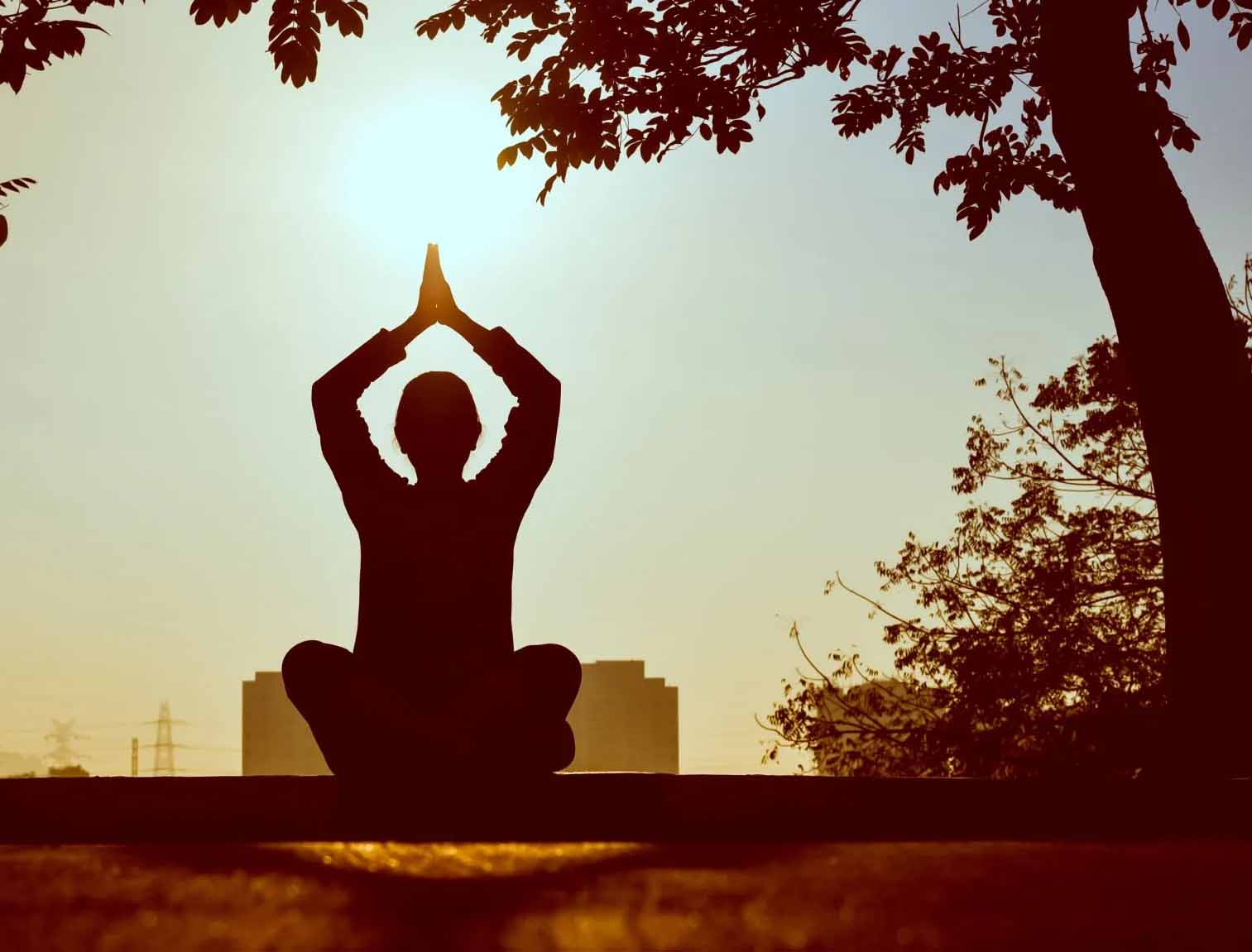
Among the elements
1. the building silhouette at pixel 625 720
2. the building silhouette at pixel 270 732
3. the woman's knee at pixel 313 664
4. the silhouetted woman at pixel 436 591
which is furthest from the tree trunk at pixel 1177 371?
the building silhouette at pixel 625 720

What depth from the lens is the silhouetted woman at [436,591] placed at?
3898mm

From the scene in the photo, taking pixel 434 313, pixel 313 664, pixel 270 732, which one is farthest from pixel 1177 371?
pixel 270 732

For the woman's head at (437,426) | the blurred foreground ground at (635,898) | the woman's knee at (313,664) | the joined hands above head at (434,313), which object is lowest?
the blurred foreground ground at (635,898)

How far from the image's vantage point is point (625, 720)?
428ft

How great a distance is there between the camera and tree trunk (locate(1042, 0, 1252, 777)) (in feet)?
21.6

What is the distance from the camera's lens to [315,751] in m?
124

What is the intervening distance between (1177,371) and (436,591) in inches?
169

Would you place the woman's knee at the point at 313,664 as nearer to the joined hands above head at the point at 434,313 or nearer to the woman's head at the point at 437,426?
the woman's head at the point at 437,426

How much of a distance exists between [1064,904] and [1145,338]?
553 centimetres

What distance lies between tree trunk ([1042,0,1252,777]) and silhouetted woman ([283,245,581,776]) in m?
3.74

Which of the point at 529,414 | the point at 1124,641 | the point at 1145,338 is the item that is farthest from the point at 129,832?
the point at 1124,641

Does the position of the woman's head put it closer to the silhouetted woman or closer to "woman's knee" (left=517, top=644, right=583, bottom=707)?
the silhouetted woman

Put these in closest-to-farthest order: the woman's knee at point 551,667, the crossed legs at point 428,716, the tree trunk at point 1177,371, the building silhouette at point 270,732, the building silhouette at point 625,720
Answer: the crossed legs at point 428,716 < the woman's knee at point 551,667 < the tree trunk at point 1177,371 < the building silhouette at point 270,732 < the building silhouette at point 625,720

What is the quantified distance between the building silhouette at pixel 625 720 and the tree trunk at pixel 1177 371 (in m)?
123
